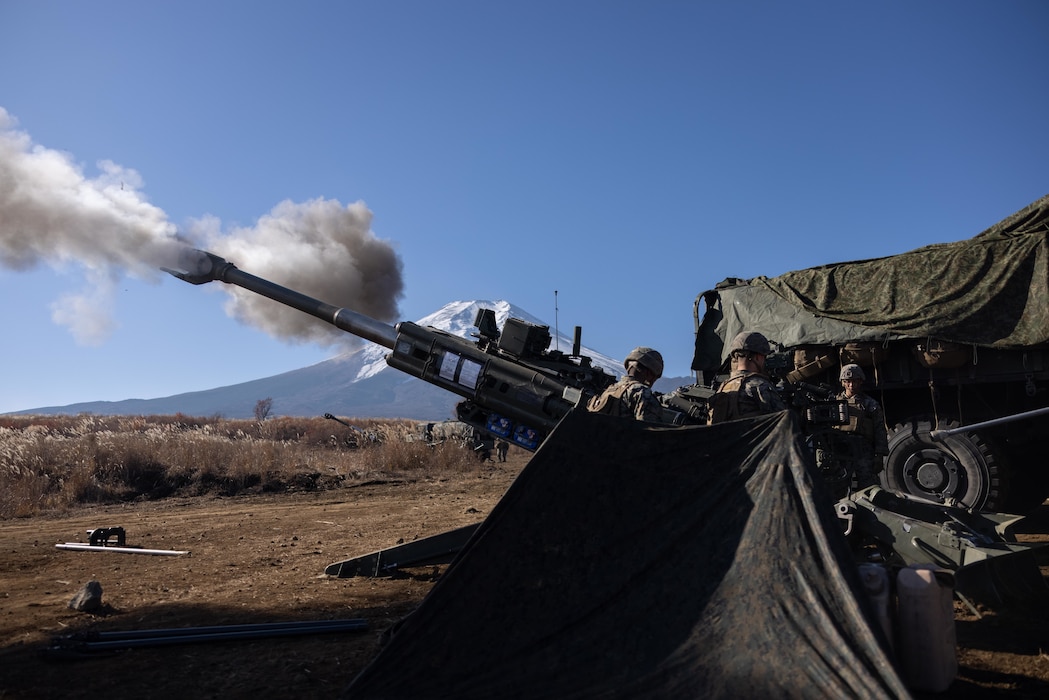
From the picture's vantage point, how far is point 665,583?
350 centimetres

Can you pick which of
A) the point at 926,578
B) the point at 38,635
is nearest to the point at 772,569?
the point at 926,578

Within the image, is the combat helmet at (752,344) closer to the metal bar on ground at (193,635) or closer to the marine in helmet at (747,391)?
the marine in helmet at (747,391)

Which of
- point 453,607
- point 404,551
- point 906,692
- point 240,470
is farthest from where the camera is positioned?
point 240,470

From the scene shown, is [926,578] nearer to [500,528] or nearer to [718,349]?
[500,528]

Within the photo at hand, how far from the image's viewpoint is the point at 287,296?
875 centimetres

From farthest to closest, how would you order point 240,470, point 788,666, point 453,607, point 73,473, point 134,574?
point 240,470, point 73,473, point 134,574, point 453,607, point 788,666

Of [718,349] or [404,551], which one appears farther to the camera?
[718,349]

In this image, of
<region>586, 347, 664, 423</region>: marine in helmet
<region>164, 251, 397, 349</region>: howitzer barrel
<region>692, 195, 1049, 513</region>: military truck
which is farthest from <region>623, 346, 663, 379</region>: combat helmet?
<region>164, 251, 397, 349</region>: howitzer barrel

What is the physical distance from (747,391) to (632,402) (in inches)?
30.8

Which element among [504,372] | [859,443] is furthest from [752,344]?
[504,372]

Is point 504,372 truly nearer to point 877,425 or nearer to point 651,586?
point 877,425

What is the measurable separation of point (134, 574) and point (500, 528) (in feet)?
15.7

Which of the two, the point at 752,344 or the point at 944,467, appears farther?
the point at 944,467

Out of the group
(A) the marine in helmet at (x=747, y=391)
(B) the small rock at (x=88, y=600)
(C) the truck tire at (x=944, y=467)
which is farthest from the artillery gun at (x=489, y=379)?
(C) the truck tire at (x=944, y=467)
